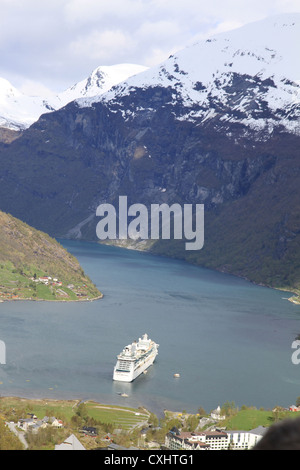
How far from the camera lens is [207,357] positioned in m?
85.6

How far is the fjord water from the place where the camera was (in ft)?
224

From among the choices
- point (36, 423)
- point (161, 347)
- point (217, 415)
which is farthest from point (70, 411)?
point (161, 347)

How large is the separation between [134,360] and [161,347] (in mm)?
16559

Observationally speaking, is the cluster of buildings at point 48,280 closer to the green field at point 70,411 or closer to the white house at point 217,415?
the green field at point 70,411

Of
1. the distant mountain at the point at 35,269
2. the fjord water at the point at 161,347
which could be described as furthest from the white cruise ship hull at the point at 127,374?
the distant mountain at the point at 35,269

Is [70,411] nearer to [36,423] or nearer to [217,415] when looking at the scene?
[36,423]

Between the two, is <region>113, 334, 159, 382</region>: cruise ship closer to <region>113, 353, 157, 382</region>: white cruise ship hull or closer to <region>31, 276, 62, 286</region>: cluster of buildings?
<region>113, 353, 157, 382</region>: white cruise ship hull

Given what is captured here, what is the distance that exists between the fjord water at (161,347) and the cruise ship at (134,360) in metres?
1.07

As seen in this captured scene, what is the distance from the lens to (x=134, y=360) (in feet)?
249

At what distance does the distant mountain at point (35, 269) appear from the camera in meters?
130
